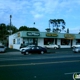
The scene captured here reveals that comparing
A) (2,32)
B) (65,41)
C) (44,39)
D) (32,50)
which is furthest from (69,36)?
(2,32)

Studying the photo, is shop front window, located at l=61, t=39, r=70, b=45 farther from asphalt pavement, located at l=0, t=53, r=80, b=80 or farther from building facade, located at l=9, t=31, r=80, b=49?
asphalt pavement, located at l=0, t=53, r=80, b=80

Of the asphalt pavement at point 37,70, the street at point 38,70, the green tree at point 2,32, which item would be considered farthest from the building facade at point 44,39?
the asphalt pavement at point 37,70

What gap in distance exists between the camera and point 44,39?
57062 millimetres

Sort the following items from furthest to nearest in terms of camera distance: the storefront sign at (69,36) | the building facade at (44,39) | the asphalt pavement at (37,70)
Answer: the storefront sign at (69,36), the building facade at (44,39), the asphalt pavement at (37,70)

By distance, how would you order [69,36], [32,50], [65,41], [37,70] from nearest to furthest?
[37,70] < [32,50] < [69,36] < [65,41]

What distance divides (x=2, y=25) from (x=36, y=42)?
42.6 meters

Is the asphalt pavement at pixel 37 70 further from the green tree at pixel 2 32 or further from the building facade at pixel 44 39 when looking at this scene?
the green tree at pixel 2 32

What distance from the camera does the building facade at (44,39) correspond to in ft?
178

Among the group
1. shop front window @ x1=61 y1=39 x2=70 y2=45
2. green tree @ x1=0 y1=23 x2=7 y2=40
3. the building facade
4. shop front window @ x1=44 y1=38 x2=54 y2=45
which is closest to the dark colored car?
the building facade

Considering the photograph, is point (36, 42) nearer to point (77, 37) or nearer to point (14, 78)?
point (77, 37)

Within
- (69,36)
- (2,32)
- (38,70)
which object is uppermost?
(2,32)

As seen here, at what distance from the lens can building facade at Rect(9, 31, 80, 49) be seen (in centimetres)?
5422

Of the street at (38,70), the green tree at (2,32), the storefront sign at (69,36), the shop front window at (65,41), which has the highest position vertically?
the green tree at (2,32)

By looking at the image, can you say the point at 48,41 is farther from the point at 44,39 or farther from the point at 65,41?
the point at 65,41
